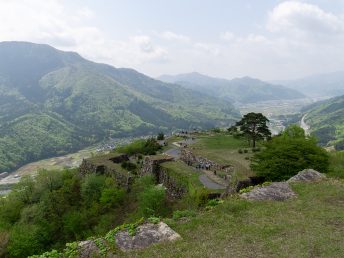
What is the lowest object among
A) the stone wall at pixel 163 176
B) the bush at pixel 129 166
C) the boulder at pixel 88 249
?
the bush at pixel 129 166

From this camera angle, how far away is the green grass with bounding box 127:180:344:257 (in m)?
16.3

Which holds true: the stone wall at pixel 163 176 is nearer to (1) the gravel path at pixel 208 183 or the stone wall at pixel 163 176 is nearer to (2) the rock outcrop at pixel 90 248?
(1) the gravel path at pixel 208 183

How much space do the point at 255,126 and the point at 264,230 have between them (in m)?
48.2

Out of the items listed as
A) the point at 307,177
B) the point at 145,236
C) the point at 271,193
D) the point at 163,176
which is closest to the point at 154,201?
the point at 163,176

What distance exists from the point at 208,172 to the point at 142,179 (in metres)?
9.68

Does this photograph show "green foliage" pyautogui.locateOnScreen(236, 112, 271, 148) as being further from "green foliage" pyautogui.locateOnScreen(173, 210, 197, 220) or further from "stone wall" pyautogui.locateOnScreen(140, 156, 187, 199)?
"green foliage" pyautogui.locateOnScreen(173, 210, 197, 220)

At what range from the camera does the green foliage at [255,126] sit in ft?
207

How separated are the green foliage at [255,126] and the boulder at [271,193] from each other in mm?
38136

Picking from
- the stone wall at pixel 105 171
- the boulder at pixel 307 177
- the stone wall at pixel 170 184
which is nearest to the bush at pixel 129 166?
the stone wall at pixel 105 171

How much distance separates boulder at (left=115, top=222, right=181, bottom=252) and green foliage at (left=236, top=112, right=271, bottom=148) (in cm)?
4785

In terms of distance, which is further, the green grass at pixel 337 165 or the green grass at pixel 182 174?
the green grass at pixel 182 174

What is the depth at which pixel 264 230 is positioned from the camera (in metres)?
18.5

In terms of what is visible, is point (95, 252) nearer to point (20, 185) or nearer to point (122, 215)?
point (122, 215)

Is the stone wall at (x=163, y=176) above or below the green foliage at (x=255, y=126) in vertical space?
below
